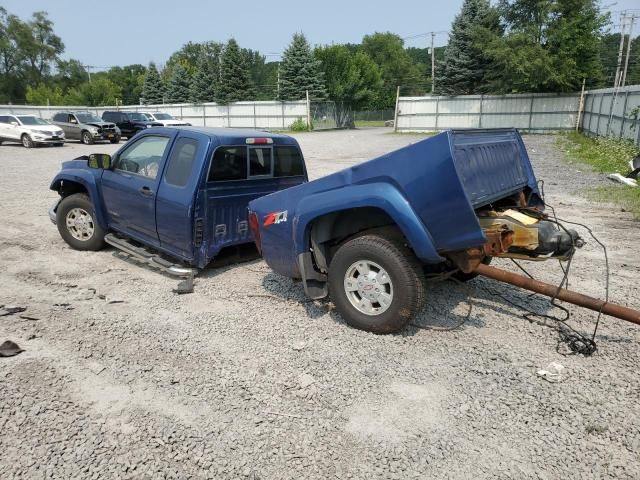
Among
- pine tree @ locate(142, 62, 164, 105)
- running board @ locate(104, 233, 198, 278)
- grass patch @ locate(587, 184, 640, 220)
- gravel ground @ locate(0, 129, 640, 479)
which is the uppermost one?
pine tree @ locate(142, 62, 164, 105)

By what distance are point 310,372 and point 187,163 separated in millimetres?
2874

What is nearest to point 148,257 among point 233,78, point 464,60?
point 464,60

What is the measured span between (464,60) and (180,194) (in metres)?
38.1

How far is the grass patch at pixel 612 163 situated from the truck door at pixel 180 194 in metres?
7.47

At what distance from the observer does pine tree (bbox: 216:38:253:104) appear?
155 feet

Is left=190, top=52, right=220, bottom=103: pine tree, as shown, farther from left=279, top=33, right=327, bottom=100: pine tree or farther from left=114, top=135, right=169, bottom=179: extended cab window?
left=114, top=135, right=169, bottom=179: extended cab window

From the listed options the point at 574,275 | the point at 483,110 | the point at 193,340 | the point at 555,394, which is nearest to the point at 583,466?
the point at 555,394

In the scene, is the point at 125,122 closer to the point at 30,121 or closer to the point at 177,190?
the point at 30,121

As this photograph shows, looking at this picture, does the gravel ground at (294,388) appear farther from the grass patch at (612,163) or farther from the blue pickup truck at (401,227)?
the grass patch at (612,163)

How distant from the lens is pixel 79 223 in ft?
22.3

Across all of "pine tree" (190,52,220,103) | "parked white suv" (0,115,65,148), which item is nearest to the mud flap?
"parked white suv" (0,115,65,148)

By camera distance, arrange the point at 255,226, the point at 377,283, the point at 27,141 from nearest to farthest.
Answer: the point at 377,283 → the point at 255,226 → the point at 27,141

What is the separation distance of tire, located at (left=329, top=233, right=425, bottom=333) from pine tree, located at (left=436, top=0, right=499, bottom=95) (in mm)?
37991

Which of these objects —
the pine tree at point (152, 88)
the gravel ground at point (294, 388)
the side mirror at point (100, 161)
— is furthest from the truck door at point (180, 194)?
the pine tree at point (152, 88)
